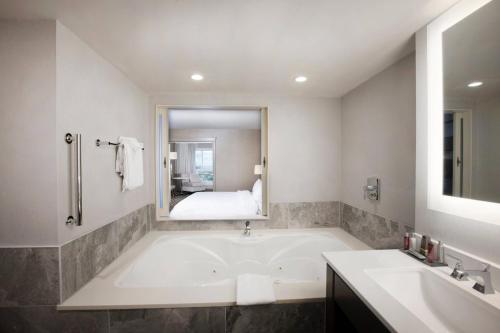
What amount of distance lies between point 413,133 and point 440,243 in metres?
0.77

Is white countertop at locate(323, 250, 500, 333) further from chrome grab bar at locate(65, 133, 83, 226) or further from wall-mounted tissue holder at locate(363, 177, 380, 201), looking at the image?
chrome grab bar at locate(65, 133, 83, 226)

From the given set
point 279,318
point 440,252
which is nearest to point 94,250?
point 279,318

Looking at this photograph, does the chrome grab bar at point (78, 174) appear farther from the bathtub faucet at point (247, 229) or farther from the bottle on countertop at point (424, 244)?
the bottle on countertop at point (424, 244)

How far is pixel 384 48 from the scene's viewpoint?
1482 millimetres

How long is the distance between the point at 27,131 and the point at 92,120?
359mm

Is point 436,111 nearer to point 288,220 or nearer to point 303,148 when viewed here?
point 303,148

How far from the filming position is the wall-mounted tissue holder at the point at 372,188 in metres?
1.89

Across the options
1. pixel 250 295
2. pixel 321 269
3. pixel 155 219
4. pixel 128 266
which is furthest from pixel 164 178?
pixel 321 269

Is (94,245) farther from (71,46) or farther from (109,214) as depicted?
(71,46)

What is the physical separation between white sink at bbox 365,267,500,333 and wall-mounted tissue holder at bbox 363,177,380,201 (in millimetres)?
878

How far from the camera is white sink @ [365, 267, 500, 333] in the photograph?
2.67 feet

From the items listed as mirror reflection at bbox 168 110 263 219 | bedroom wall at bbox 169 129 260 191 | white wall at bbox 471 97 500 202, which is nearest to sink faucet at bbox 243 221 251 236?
white wall at bbox 471 97 500 202

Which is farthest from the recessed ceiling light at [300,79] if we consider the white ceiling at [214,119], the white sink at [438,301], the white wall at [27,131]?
the white ceiling at [214,119]

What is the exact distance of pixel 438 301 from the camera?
99 centimetres
